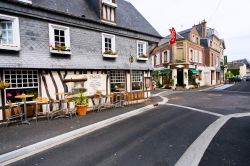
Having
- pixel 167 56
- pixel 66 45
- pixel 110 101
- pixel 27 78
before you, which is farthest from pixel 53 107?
pixel 167 56

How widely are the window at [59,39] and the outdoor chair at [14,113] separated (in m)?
3.33

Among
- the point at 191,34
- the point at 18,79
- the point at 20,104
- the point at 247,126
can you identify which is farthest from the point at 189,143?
the point at 191,34

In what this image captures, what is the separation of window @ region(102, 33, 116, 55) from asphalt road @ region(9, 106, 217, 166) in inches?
228

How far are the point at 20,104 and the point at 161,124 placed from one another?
6.93 metres

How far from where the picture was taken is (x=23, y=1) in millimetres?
8180

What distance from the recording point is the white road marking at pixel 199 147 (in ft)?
14.7

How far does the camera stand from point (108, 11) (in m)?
12.2

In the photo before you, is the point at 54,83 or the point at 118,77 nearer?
the point at 54,83

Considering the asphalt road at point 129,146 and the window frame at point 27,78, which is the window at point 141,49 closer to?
the asphalt road at point 129,146

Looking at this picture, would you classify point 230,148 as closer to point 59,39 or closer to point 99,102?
point 99,102

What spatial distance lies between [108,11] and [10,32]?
21.3ft

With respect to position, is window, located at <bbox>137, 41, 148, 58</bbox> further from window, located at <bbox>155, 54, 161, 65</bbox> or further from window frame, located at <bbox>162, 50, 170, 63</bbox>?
window, located at <bbox>155, 54, 161, 65</bbox>

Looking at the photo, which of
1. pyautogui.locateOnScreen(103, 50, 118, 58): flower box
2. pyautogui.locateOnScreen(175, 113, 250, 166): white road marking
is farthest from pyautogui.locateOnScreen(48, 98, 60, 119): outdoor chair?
pyautogui.locateOnScreen(175, 113, 250, 166): white road marking

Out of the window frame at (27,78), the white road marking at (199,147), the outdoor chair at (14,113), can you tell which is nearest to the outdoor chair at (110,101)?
the window frame at (27,78)
